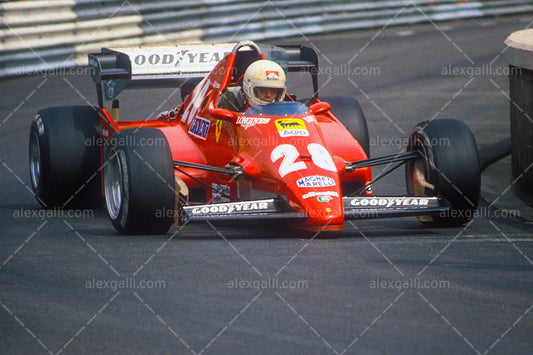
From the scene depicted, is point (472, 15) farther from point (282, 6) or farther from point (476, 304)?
point (476, 304)

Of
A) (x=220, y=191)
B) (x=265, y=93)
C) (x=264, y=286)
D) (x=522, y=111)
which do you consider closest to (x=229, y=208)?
(x=220, y=191)

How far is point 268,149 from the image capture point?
283 inches

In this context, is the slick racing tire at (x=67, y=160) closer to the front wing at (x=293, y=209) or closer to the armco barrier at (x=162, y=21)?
the front wing at (x=293, y=209)

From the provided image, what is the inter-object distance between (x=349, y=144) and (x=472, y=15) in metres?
16.8

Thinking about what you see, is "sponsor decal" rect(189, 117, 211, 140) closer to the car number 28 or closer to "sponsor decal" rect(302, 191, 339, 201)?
the car number 28

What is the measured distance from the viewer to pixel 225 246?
21.6 ft

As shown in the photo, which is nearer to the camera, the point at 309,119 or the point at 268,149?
the point at 268,149

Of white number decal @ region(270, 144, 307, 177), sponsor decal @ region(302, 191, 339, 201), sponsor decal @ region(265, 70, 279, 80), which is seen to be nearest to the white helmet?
sponsor decal @ region(265, 70, 279, 80)

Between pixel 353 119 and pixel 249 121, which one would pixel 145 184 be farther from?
pixel 353 119

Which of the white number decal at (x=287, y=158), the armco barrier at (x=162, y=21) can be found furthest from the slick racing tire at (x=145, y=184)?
the armco barrier at (x=162, y=21)

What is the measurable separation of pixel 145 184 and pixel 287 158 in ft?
3.43

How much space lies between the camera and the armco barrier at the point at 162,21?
15.8m

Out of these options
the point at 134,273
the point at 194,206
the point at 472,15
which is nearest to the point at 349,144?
the point at 194,206

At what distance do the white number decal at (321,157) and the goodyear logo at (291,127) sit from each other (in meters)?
0.16
